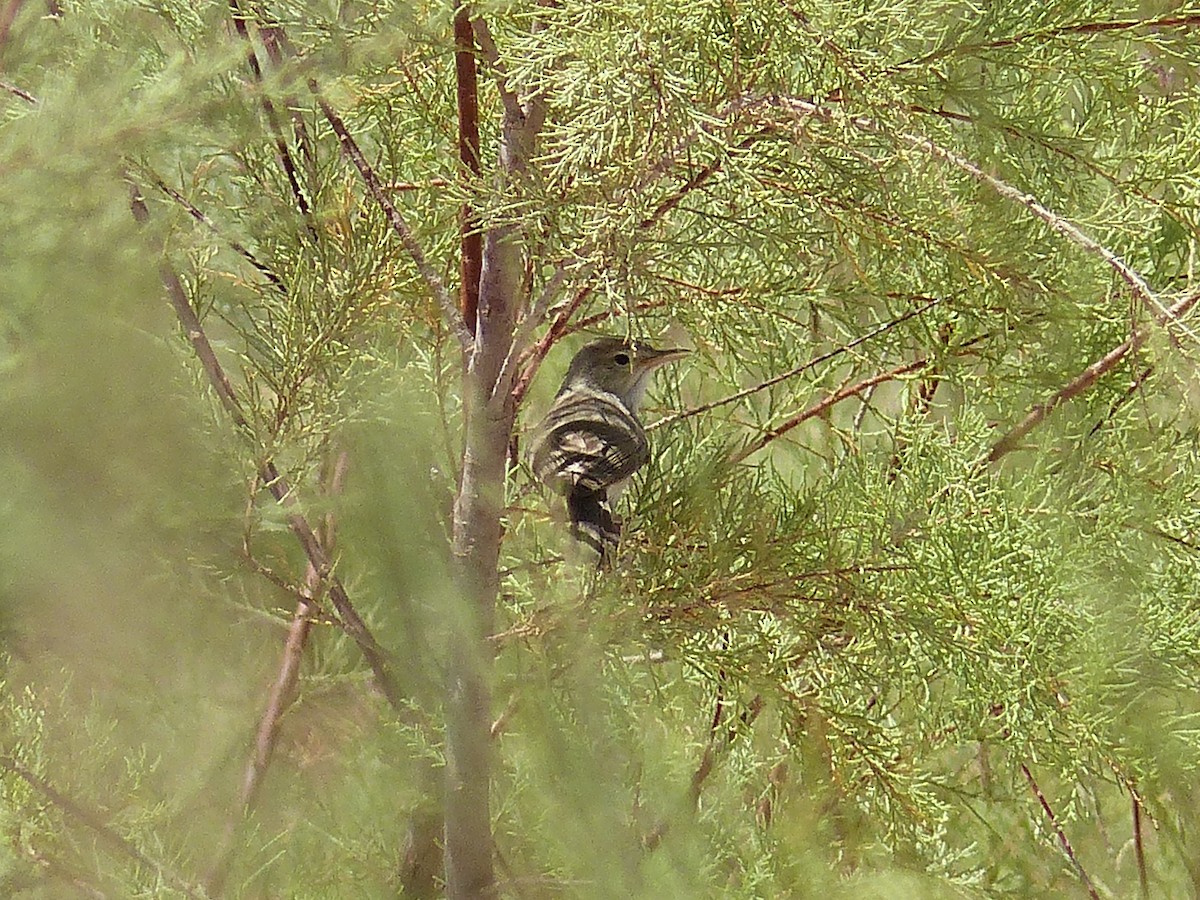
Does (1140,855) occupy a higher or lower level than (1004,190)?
lower

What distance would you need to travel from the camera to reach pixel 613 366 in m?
0.78

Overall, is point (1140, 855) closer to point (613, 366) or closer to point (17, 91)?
point (613, 366)

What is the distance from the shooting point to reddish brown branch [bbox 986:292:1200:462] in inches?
26.6

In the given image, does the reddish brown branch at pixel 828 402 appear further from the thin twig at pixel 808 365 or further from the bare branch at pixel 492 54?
the bare branch at pixel 492 54

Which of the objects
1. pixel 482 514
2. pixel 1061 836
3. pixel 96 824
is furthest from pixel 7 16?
pixel 1061 836

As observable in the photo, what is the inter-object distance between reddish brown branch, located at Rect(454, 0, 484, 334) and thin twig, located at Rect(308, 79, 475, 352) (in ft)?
0.04

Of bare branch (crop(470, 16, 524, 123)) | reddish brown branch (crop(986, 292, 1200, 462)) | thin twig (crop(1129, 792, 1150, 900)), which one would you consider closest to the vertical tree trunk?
bare branch (crop(470, 16, 524, 123))

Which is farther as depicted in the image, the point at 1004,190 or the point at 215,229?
the point at 215,229

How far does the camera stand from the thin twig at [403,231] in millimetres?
542

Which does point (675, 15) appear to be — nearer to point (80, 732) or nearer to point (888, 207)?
point (888, 207)

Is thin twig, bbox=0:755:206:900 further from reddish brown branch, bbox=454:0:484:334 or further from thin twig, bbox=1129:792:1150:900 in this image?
thin twig, bbox=1129:792:1150:900

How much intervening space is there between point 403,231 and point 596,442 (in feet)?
0.57

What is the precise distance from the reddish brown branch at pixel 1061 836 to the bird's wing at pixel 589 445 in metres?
0.33

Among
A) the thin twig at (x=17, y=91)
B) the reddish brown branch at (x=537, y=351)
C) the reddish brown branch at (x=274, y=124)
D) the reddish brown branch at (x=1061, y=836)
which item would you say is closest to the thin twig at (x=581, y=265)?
the reddish brown branch at (x=537, y=351)
